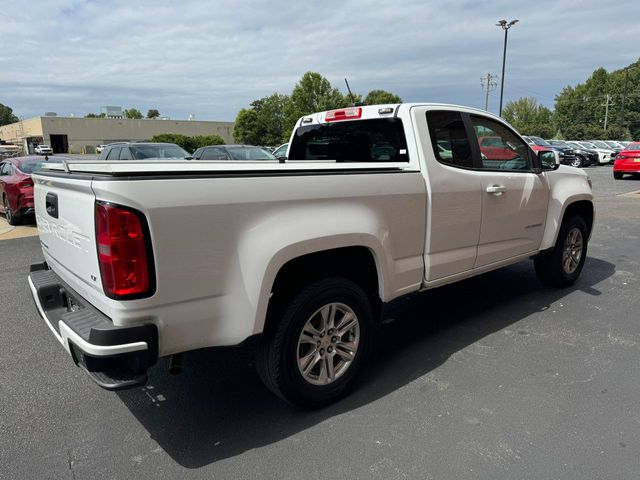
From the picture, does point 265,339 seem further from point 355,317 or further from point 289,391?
point 355,317

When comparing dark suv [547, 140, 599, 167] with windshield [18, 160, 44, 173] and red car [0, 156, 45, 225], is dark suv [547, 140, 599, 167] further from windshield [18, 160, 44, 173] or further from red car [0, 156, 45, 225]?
red car [0, 156, 45, 225]

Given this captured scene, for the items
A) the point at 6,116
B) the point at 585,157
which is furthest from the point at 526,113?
the point at 6,116

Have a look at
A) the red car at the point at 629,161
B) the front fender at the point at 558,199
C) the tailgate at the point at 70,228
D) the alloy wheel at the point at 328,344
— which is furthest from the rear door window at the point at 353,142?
the red car at the point at 629,161

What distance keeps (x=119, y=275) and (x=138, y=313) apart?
0.20 metres

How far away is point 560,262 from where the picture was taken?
523 centimetres

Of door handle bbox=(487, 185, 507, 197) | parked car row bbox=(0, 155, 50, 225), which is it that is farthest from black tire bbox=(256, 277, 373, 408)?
parked car row bbox=(0, 155, 50, 225)

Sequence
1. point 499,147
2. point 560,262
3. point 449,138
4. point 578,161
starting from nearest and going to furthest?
point 449,138
point 499,147
point 560,262
point 578,161

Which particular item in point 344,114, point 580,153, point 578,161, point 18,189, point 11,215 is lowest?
point 578,161

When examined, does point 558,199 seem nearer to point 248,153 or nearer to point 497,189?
point 497,189

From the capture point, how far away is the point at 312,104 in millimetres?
55906

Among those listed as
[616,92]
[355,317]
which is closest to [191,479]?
[355,317]

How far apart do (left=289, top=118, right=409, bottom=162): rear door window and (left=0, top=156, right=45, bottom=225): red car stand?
7280mm

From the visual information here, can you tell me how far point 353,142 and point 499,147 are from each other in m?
1.39

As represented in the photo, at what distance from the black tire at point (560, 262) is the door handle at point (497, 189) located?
4.49 ft
